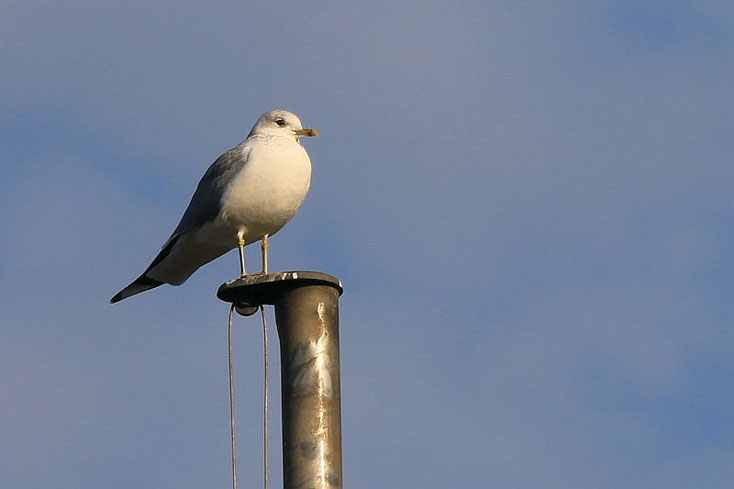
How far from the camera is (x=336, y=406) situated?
294 inches

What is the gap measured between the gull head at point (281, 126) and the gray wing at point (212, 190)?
0.33 m

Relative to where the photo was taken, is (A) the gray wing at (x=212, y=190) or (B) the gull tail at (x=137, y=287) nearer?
(A) the gray wing at (x=212, y=190)

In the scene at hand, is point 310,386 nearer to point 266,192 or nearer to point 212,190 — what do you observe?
point 266,192

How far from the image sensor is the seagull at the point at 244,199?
11445 millimetres

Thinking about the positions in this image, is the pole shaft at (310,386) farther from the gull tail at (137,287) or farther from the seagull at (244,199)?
the gull tail at (137,287)

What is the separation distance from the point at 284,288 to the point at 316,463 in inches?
42.7

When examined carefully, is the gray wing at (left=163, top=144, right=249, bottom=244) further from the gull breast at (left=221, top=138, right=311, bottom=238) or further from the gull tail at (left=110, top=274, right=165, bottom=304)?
the gull tail at (left=110, top=274, right=165, bottom=304)

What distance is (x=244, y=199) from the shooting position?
11453 millimetres

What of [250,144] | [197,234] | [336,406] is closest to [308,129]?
[250,144]

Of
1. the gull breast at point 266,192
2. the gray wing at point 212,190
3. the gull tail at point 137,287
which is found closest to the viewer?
the gull breast at point 266,192

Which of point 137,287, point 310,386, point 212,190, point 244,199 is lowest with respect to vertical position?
point 310,386

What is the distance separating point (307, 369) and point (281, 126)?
5.10 metres

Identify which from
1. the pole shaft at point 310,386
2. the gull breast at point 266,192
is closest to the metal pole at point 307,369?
the pole shaft at point 310,386

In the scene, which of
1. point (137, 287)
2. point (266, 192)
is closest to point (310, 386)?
point (266, 192)
